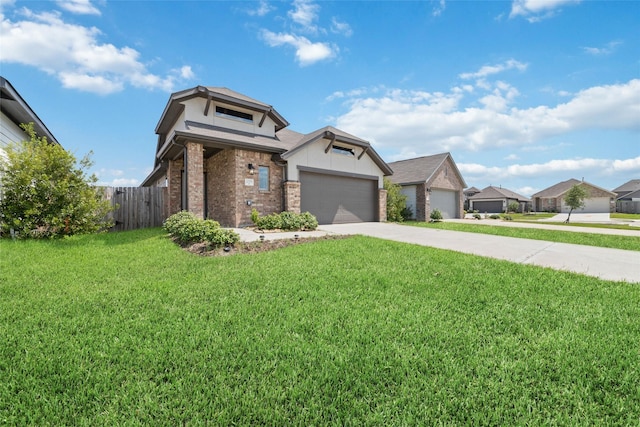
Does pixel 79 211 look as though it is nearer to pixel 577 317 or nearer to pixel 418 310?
pixel 418 310

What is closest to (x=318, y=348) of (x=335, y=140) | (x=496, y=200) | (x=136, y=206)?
(x=335, y=140)

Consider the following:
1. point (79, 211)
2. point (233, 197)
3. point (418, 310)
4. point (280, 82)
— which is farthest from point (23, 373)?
point (280, 82)

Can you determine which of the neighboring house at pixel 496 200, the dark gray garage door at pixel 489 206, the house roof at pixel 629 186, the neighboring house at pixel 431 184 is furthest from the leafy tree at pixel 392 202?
the house roof at pixel 629 186

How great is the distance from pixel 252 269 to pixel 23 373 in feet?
9.46

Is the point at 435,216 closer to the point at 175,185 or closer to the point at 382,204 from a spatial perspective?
the point at 382,204

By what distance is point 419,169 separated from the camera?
2212cm

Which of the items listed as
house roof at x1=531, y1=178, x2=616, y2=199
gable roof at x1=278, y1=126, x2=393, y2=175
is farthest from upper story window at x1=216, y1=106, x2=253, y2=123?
house roof at x1=531, y1=178, x2=616, y2=199

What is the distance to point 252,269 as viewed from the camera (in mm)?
4727

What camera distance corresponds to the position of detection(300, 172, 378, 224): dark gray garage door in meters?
12.9

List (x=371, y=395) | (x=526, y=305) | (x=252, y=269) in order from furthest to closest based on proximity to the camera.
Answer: (x=252, y=269), (x=526, y=305), (x=371, y=395)

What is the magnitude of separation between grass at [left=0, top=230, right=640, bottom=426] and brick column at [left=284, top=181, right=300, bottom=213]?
749 centimetres

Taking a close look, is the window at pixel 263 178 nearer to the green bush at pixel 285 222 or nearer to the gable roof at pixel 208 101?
the green bush at pixel 285 222

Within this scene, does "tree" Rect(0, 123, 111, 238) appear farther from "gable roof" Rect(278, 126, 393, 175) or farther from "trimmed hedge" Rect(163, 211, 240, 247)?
"gable roof" Rect(278, 126, 393, 175)

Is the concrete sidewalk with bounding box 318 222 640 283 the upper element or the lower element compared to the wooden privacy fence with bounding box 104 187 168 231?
lower
